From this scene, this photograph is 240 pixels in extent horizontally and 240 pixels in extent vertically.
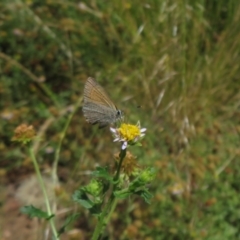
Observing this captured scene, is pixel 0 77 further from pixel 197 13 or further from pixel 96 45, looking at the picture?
pixel 197 13

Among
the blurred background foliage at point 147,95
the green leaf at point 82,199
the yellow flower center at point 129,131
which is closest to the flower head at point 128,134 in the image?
the yellow flower center at point 129,131

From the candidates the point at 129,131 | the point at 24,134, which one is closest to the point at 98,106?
the point at 129,131

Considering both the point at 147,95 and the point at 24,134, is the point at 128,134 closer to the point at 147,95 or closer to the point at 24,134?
the point at 24,134

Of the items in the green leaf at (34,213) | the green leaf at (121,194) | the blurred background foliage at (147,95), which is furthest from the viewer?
the blurred background foliage at (147,95)

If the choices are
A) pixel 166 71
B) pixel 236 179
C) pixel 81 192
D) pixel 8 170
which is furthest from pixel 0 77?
pixel 81 192

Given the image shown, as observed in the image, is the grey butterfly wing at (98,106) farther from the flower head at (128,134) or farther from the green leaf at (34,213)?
the green leaf at (34,213)

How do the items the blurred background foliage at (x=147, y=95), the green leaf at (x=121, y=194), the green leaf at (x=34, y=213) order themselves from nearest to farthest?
1. the green leaf at (x=121, y=194)
2. the green leaf at (x=34, y=213)
3. the blurred background foliage at (x=147, y=95)

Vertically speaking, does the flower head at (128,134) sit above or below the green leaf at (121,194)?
above
